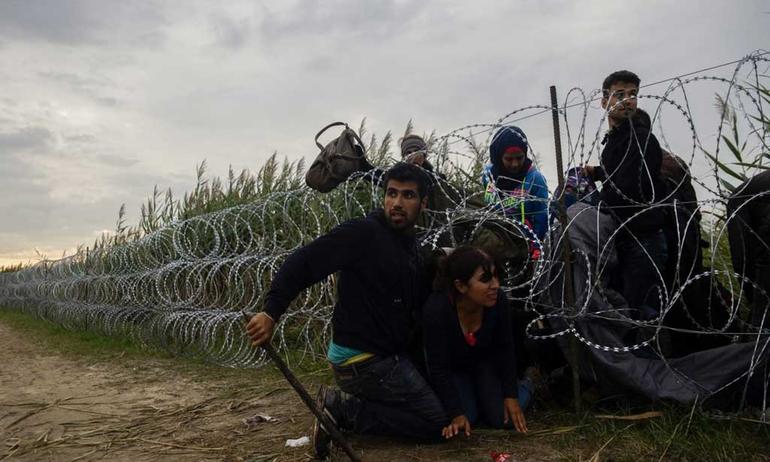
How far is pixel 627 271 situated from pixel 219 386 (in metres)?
→ 3.26

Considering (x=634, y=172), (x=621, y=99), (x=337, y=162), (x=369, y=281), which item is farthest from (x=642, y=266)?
(x=337, y=162)

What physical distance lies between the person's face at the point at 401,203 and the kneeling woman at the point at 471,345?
0.94 ft

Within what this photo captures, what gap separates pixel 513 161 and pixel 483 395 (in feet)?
5.10

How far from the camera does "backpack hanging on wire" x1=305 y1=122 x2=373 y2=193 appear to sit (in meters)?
4.43

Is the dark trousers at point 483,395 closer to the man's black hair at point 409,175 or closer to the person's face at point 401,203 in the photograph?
the person's face at point 401,203

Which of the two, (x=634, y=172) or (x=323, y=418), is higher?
(x=634, y=172)

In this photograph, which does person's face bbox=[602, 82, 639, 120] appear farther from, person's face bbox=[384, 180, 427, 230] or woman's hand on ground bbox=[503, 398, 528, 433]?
woman's hand on ground bbox=[503, 398, 528, 433]

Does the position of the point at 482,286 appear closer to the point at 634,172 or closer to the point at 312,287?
the point at 634,172

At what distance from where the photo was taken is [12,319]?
51.3 feet

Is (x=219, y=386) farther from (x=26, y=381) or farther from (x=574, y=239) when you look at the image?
(x=574, y=239)

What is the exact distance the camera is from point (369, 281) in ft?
10.6

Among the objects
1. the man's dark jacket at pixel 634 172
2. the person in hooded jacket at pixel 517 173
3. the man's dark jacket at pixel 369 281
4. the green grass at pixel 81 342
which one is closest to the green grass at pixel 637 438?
the man's dark jacket at pixel 369 281

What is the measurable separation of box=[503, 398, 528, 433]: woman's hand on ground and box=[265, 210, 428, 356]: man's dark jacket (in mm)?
592

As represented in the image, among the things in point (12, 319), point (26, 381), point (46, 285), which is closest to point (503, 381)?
point (26, 381)
